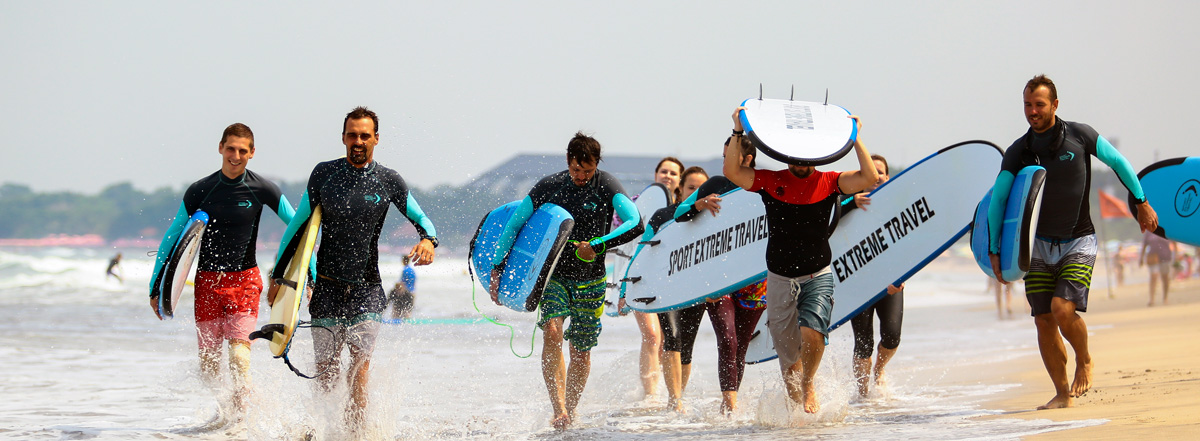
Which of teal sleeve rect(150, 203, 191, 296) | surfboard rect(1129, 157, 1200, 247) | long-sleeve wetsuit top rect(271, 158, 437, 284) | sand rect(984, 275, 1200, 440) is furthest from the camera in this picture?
surfboard rect(1129, 157, 1200, 247)

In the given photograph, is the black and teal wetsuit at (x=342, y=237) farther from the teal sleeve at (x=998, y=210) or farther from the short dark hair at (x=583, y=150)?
the teal sleeve at (x=998, y=210)

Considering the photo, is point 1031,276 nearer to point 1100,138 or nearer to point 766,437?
point 1100,138

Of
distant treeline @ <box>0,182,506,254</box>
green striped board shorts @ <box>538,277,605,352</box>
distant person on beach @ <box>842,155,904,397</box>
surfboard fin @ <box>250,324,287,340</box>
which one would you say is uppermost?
surfboard fin @ <box>250,324,287,340</box>

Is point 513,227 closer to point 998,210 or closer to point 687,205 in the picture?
point 687,205

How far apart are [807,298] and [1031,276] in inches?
50.9

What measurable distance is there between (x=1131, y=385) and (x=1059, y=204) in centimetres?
174

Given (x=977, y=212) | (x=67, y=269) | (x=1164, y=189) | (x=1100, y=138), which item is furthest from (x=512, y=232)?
(x=67, y=269)

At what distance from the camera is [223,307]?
17.8 feet

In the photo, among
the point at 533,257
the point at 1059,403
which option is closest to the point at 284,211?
the point at 533,257

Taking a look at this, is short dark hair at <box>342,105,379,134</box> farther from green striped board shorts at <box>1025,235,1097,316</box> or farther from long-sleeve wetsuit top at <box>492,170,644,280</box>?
green striped board shorts at <box>1025,235,1097,316</box>

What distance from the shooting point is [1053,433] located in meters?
4.29

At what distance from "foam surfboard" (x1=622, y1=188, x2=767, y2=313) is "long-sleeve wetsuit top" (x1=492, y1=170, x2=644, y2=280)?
892 mm

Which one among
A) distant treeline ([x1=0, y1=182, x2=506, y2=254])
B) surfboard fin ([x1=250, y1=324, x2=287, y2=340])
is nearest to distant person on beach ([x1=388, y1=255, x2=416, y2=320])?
surfboard fin ([x1=250, y1=324, x2=287, y2=340])

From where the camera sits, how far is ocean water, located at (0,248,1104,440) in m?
4.99
